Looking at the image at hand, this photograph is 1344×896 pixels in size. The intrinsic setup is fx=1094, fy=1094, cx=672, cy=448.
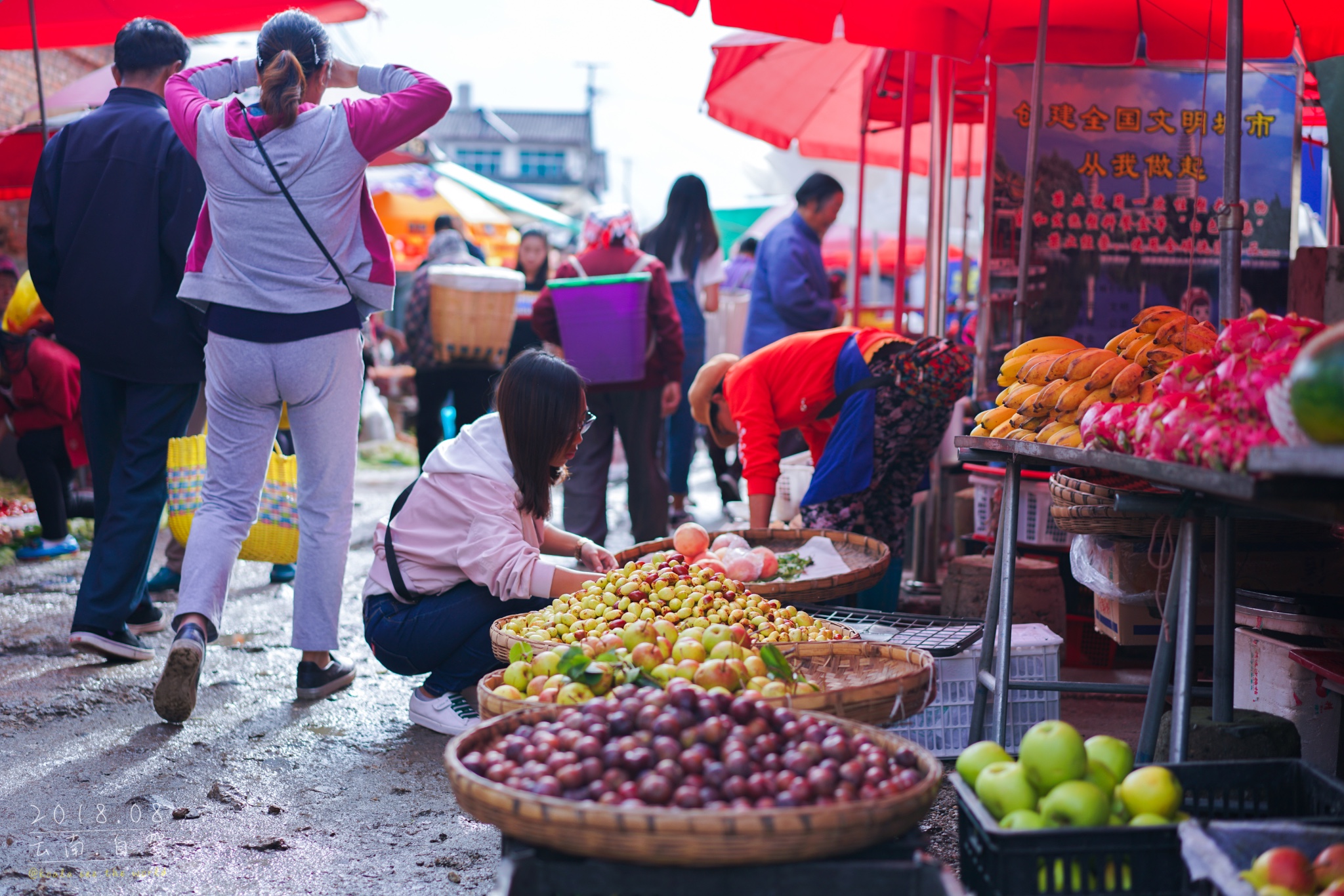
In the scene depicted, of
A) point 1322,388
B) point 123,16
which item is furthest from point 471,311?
point 1322,388

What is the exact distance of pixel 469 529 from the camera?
3.38 meters

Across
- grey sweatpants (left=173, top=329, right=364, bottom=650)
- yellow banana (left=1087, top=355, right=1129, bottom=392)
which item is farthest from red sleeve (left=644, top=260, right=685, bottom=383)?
yellow banana (left=1087, top=355, right=1129, bottom=392)

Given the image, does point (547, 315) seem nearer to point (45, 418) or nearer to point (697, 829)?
point (45, 418)

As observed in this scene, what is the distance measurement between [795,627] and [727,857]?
53.8 inches

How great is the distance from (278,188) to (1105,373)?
2611mm

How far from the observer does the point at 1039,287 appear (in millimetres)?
5164

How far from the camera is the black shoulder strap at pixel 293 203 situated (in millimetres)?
3529

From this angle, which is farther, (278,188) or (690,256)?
(690,256)

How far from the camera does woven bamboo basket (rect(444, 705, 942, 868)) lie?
1609 millimetres

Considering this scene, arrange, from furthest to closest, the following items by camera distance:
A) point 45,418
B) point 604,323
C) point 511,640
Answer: point 45,418 < point 604,323 < point 511,640

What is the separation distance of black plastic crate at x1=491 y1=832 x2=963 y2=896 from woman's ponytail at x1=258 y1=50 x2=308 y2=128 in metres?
2.68

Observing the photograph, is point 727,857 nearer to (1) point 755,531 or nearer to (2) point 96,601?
(1) point 755,531

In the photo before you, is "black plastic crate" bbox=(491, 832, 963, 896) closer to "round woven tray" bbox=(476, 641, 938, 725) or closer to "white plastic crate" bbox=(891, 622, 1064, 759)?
"round woven tray" bbox=(476, 641, 938, 725)

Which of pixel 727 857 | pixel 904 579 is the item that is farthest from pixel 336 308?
pixel 904 579
